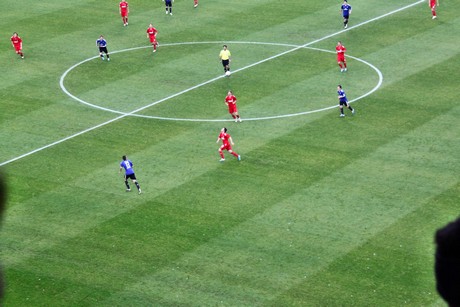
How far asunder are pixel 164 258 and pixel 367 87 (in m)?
19.6

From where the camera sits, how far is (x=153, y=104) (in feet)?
134

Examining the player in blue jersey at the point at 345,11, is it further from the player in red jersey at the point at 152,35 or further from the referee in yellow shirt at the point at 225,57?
the player in red jersey at the point at 152,35

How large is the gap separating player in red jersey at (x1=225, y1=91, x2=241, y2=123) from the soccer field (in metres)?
0.42

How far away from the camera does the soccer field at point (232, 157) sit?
79.8 ft

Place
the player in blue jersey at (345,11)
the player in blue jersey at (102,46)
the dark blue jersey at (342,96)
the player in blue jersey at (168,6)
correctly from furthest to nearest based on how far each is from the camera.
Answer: the player in blue jersey at (168,6)
the player in blue jersey at (345,11)
the player in blue jersey at (102,46)
the dark blue jersey at (342,96)

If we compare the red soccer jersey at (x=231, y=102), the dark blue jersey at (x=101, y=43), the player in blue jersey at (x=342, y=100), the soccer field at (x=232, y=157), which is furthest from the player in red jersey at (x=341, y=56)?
the dark blue jersey at (x=101, y=43)

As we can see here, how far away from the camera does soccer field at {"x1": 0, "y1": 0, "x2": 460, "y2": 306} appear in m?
24.3

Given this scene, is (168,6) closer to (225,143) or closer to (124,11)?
(124,11)

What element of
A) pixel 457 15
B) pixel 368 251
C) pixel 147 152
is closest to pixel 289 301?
pixel 368 251

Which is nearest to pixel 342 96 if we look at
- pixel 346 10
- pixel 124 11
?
pixel 346 10

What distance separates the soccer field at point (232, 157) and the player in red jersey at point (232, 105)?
0.42 m

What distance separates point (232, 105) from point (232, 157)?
4077mm

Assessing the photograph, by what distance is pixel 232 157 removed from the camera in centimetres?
3403

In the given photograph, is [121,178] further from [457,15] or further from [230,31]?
[457,15]
